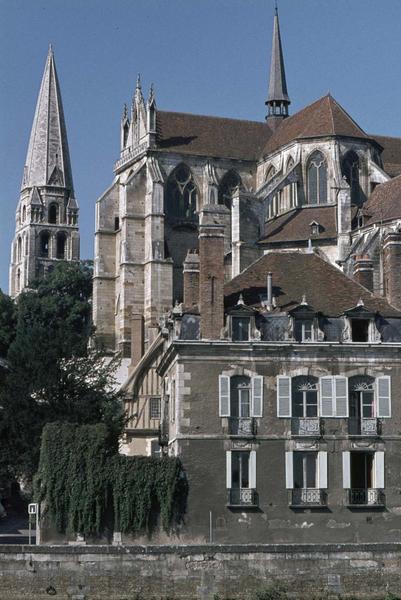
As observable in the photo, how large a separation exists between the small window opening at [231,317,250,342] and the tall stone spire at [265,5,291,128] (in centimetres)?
6581

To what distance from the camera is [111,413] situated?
5250cm

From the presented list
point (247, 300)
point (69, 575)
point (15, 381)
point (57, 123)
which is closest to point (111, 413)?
point (15, 381)

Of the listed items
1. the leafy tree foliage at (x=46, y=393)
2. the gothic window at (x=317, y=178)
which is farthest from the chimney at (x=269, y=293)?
the gothic window at (x=317, y=178)

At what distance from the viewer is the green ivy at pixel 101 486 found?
4066cm

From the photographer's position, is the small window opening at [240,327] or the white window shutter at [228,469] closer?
the white window shutter at [228,469]

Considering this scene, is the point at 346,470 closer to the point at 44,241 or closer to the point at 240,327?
the point at 240,327

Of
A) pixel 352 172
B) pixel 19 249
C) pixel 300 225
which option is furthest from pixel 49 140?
pixel 300 225

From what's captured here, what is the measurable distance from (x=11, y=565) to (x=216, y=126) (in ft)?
231

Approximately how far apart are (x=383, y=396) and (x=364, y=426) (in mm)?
1073

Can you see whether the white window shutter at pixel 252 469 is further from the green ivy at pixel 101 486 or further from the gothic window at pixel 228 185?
the gothic window at pixel 228 185

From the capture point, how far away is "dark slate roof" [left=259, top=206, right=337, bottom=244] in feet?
281

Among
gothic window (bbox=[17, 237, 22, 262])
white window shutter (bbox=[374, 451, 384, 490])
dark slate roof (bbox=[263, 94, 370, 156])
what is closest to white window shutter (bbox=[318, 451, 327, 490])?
white window shutter (bbox=[374, 451, 384, 490])

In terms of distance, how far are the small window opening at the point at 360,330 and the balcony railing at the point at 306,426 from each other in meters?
2.97

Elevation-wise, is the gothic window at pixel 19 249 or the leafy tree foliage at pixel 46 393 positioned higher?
the gothic window at pixel 19 249
